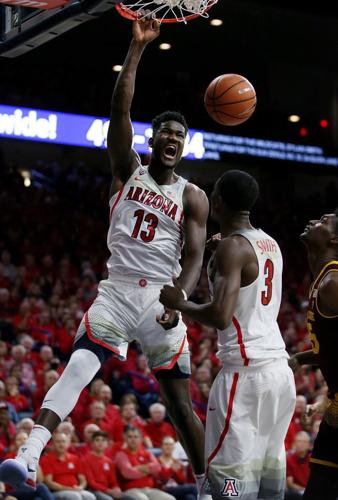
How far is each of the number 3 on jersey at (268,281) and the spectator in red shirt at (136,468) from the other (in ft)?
19.3

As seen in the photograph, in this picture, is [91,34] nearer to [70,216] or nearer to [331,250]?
[70,216]

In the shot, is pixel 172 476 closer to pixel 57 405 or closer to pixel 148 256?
pixel 148 256

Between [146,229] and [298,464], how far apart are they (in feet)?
21.9

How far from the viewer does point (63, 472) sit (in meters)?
10.3

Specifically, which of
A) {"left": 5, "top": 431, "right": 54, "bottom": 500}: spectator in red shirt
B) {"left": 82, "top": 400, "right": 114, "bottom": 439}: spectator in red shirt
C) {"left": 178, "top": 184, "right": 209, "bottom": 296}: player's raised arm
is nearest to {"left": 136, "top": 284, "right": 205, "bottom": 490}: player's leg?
{"left": 178, "top": 184, "right": 209, "bottom": 296}: player's raised arm

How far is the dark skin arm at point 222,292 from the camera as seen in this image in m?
4.88

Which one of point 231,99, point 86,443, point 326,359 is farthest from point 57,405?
point 86,443

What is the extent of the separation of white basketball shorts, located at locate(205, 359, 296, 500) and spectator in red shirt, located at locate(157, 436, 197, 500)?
227 inches

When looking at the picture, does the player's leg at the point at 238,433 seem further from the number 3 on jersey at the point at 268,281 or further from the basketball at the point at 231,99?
the basketball at the point at 231,99

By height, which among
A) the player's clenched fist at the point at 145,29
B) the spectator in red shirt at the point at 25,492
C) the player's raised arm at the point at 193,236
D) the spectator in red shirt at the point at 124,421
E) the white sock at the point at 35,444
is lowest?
the spectator in red shirt at the point at 25,492

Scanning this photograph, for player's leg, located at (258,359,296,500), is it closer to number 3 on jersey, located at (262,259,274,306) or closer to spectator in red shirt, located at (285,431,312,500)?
number 3 on jersey, located at (262,259,274,306)

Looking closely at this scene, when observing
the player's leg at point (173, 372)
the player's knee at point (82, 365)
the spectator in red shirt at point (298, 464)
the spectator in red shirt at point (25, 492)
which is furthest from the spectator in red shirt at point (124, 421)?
the player's knee at point (82, 365)

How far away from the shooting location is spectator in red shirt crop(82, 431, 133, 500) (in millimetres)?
10445

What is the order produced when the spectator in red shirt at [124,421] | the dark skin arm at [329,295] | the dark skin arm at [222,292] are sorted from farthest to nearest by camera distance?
the spectator in red shirt at [124,421] < the dark skin arm at [329,295] < the dark skin arm at [222,292]
